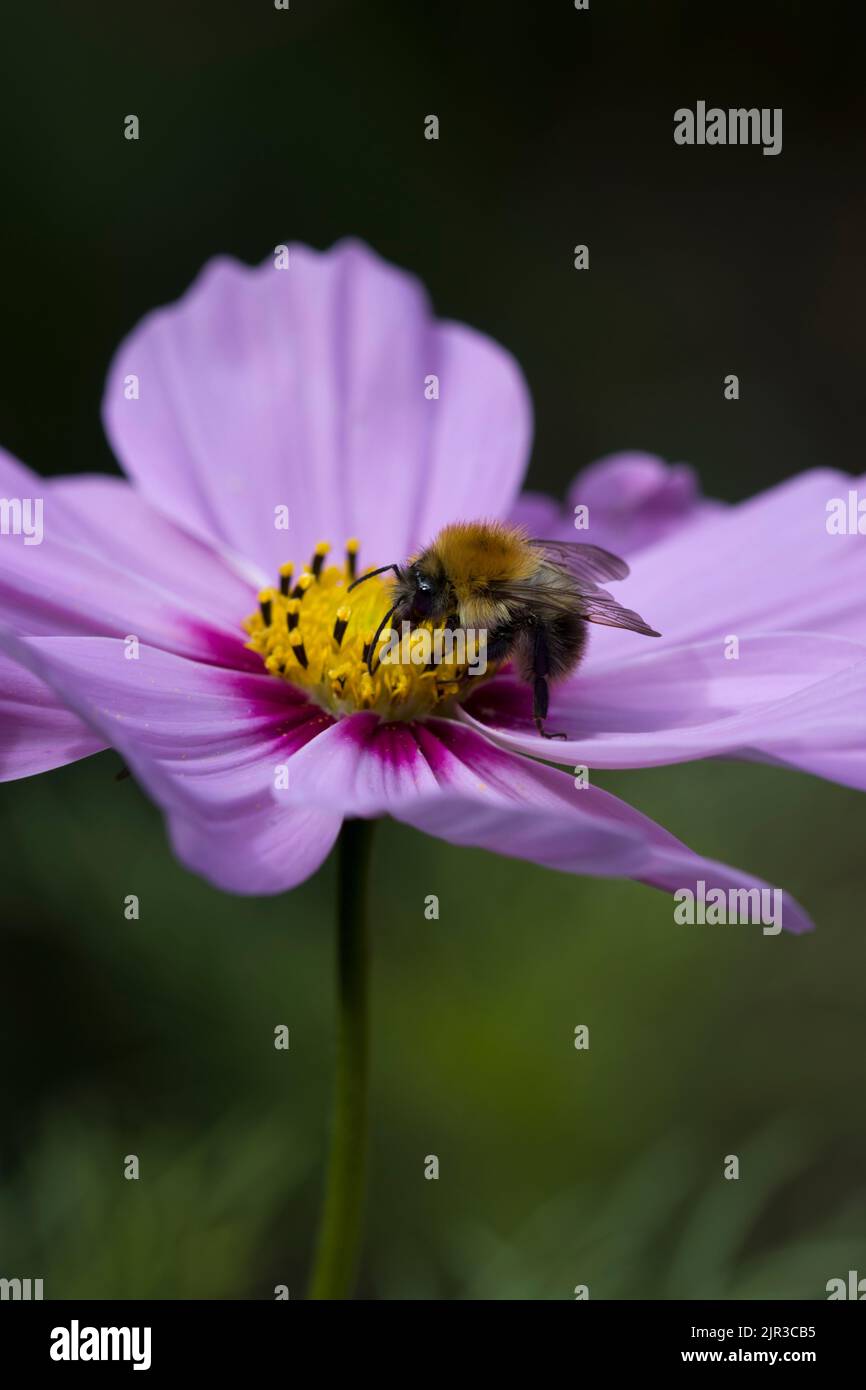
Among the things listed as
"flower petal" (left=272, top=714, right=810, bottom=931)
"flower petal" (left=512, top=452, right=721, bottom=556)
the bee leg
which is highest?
"flower petal" (left=512, top=452, right=721, bottom=556)

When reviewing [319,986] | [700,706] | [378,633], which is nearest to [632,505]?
[700,706]

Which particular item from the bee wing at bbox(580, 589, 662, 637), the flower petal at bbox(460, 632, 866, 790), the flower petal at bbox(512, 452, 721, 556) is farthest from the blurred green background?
the bee wing at bbox(580, 589, 662, 637)

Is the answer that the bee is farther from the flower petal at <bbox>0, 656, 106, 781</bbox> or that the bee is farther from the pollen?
the flower petal at <bbox>0, 656, 106, 781</bbox>

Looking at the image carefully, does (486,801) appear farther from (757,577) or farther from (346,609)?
(757,577)

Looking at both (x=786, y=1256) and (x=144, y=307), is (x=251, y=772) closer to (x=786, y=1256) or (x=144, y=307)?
(x=786, y=1256)

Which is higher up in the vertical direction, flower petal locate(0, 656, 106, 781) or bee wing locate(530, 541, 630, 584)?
bee wing locate(530, 541, 630, 584)

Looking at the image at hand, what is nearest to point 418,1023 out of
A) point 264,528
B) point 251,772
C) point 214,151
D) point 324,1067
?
point 324,1067
